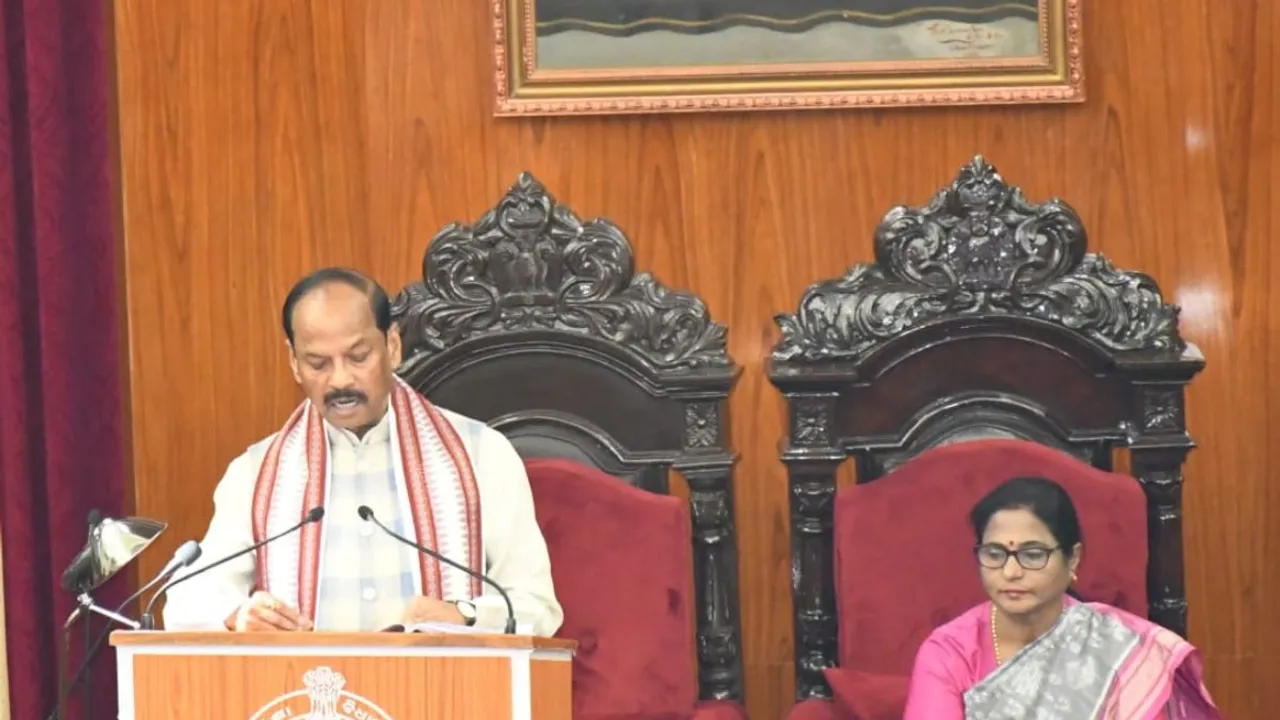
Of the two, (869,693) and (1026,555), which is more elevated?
(1026,555)

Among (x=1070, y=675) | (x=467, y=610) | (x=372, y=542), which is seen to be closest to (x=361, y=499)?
(x=372, y=542)

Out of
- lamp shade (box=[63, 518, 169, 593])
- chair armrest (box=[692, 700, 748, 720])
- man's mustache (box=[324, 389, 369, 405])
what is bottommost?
chair armrest (box=[692, 700, 748, 720])

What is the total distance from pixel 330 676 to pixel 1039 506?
1253 mm

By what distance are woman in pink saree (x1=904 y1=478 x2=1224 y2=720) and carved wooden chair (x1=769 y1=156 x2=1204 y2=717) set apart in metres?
0.39

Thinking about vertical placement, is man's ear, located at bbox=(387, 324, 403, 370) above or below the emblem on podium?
above

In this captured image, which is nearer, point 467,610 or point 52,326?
point 467,610

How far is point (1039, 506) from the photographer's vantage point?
2.98m

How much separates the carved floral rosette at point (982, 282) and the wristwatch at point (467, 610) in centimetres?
91

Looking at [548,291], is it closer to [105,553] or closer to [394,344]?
[394,344]

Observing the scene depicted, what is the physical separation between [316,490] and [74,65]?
1269 mm

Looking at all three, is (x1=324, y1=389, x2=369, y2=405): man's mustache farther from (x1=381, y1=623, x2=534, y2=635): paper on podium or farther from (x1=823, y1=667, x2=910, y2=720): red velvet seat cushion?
(x1=823, y1=667, x2=910, y2=720): red velvet seat cushion

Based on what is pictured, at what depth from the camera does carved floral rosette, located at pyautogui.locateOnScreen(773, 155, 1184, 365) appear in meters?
3.49

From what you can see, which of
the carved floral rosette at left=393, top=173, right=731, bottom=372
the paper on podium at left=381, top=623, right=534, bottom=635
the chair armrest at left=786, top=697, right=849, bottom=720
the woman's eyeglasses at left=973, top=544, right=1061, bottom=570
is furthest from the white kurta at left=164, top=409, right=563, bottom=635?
the woman's eyeglasses at left=973, top=544, right=1061, bottom=570

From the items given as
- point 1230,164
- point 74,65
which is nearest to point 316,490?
point 74,65
